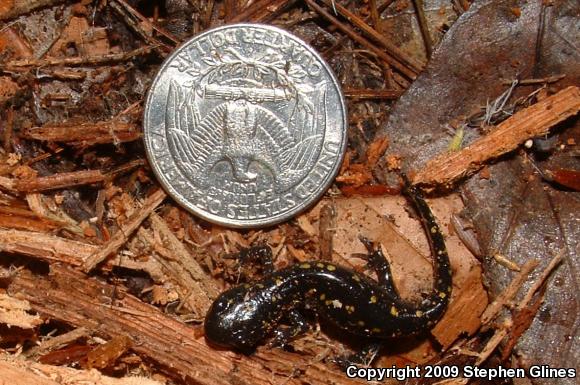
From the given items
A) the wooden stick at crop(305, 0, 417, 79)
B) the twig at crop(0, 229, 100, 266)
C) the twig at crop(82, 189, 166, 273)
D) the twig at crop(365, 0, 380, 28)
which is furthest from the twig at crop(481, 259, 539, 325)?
the twig at crop(0, 229, 100, 266)

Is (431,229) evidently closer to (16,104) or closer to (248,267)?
(248,267)

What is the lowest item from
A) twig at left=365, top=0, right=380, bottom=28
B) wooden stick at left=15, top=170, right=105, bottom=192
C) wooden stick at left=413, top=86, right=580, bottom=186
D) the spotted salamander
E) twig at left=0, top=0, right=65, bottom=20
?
the spotted salamander

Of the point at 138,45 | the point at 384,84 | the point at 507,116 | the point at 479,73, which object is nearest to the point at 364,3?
the point at 384,84

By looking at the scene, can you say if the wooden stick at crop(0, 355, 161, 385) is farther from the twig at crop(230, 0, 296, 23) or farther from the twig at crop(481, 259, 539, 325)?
the twig at crop(230, 0, 296, 23)

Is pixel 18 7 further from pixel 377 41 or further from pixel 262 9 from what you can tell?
pixel 377 41

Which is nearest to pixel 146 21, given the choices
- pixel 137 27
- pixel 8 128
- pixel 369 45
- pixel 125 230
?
pixel 137 27

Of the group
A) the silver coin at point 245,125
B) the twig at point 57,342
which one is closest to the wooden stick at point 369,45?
A: the silver coin at point 245,125
